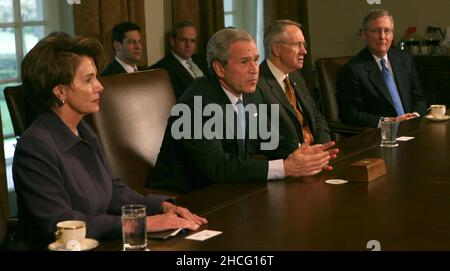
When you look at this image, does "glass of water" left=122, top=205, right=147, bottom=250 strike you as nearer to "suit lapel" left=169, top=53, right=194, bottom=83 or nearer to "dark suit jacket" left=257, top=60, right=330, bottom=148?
"dark suit jacket" left=257, top=60, right=330, bottom=148

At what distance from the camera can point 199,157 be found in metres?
2.88

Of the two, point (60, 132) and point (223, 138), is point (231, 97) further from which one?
point (60, 132)

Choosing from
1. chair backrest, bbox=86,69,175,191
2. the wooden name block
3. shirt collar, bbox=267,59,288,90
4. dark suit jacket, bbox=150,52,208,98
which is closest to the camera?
the wooden name block

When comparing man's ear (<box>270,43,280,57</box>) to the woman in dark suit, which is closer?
the woman in dark suit

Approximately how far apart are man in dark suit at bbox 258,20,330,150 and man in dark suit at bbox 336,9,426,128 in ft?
1.72

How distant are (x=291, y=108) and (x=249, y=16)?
2.94 m

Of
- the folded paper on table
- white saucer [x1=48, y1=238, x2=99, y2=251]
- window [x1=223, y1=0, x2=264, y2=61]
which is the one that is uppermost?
window [x1=223, y1=0, x2=264, y2=61]

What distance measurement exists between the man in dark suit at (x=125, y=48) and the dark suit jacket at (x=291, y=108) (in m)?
1.20

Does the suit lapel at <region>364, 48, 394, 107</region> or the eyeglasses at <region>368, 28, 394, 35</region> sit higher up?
the eyeglasses at <region>368, 28, 394, 35</region>

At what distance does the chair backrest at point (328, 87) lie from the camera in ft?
14.9

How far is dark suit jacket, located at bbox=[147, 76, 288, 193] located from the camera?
2.81m

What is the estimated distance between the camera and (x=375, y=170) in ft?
8.78

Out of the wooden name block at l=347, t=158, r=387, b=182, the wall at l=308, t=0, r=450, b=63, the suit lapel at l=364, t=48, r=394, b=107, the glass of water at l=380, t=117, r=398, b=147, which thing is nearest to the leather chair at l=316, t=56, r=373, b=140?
the suit lapel at l=364, t=48, r=394, b=107
